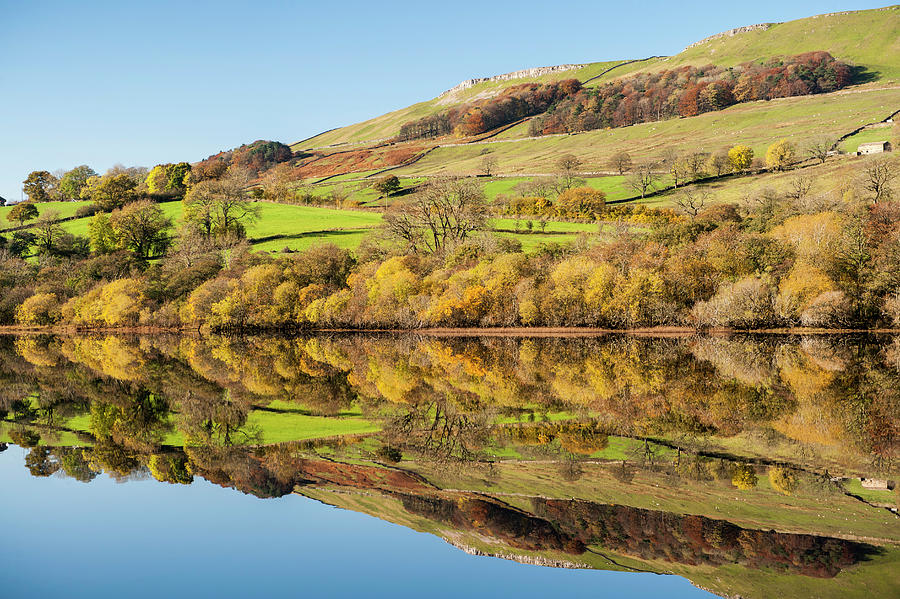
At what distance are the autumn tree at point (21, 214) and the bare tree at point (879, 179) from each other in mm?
119019

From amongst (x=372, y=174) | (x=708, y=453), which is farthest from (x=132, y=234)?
(x=708, y=453)

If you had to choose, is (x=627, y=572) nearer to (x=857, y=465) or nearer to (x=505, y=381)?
(x=857, y=465)

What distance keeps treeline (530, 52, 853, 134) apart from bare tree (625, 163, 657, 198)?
6803 centimetres

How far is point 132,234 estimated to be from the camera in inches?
3841

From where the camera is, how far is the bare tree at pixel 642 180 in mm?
104387

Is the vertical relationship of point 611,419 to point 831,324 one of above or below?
above

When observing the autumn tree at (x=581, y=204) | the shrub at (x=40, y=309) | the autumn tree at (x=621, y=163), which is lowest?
the shrub at (x=40, y=309)

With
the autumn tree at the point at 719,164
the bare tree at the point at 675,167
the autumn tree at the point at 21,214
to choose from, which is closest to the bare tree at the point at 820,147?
the autumn tree at the point at 719,164

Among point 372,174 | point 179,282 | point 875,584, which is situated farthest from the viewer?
point 372,174

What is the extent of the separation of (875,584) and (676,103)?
178 metres

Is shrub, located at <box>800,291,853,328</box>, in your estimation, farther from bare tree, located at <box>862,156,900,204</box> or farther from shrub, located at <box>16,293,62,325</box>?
shrub, located at <box>16,293,62,325</box>

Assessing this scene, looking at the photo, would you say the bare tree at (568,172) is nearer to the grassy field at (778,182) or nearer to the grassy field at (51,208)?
the grassy field at (778,182)

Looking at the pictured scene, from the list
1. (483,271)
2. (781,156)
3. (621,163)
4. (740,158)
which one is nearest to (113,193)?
(483,271)

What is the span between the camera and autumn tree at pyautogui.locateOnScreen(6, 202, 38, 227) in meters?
109
